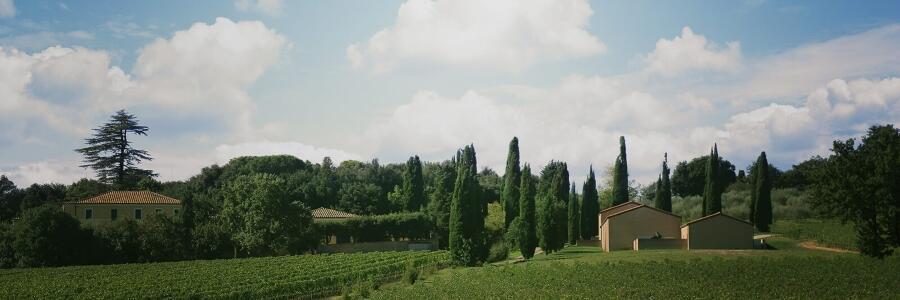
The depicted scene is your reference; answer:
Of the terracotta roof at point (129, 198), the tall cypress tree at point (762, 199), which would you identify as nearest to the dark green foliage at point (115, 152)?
the terracotta roof at point (129, 198)

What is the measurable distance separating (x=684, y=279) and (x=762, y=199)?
33.7m

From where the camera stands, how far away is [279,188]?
228ft

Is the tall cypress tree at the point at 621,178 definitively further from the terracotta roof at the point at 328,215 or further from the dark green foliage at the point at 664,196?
the terracotta roof at the point at 328,215

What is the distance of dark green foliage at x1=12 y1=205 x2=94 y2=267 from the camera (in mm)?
58562

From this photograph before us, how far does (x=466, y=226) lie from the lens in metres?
52.0

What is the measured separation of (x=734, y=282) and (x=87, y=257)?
5110cm

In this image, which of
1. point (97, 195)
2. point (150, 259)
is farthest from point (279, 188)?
point (97, 195)

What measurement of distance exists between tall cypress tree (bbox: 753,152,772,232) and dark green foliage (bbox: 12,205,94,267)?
188 feet

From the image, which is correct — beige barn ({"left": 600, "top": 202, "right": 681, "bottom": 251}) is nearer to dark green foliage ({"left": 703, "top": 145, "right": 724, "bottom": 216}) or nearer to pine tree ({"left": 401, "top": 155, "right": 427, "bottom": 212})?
dark green foliage ({"left": 703, "top": 145, "right": 724, "bottom": 216})

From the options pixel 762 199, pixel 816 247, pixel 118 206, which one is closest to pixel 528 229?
pixel 816 247

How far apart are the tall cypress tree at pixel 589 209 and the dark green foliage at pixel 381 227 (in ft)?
57.6

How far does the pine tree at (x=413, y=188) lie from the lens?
3711 inches

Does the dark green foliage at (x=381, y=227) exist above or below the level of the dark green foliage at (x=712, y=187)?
below

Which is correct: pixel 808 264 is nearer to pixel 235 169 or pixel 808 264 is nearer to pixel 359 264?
pixel 359 264
